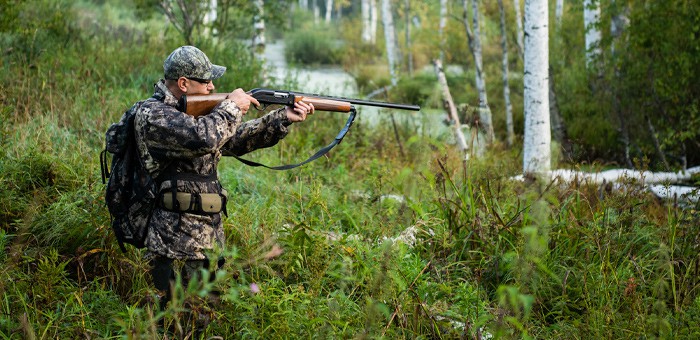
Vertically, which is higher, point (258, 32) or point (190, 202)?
point (258, 32)

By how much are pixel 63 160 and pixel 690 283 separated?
4.88 m

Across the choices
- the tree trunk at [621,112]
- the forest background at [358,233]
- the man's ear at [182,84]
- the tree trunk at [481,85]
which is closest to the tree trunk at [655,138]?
the forest background at [358,233]

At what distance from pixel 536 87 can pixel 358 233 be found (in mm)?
3934

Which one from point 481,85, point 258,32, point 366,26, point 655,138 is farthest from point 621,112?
point 366,26

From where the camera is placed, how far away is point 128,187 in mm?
4027

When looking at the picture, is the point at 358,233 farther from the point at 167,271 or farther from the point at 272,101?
the point at 167,271

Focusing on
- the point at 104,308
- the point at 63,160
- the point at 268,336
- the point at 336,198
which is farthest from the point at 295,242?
the point at 63,160

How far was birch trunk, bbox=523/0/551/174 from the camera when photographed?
8297mm

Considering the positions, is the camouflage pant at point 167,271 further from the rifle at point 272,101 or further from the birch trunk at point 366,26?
the birch trunk at point 366,26

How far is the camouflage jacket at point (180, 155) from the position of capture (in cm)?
377

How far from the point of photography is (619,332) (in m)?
4.11

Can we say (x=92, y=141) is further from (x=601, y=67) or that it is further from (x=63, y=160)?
(x=601, y=67)

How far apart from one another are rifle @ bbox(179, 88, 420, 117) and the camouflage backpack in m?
0.28

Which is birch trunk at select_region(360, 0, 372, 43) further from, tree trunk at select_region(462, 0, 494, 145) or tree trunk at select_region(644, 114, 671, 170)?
tree trunk at select_region(644, 114, 671, 170)
